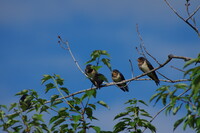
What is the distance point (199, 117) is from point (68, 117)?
1.30 m

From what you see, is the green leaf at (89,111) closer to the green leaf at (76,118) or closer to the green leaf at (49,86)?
the green leaf at (76,118)

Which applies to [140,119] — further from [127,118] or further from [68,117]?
[68,117]

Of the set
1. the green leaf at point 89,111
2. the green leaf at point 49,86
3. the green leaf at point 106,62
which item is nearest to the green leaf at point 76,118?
the green leaf at point 89,111

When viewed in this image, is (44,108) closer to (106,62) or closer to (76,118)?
(76,118)

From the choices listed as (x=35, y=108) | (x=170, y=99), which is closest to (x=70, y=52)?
(x=35, y=108)

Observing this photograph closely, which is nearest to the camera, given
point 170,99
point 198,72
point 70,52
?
point 198,72

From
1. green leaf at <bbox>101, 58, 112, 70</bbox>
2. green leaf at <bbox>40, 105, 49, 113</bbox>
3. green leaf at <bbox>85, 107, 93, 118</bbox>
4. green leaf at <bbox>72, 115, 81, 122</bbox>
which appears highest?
green leaf at <bbox>101, 58, 112, 70</bbox>

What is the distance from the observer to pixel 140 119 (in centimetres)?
421

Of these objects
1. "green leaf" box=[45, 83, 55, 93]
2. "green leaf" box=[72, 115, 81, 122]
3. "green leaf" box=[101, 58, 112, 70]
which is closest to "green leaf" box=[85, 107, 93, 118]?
"green leaf" box=[72, 115, 81, 122]

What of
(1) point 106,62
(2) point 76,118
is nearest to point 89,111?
(2) point 76,118

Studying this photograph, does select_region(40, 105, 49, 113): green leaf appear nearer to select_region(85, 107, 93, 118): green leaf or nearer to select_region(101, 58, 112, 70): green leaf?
select_region(85, 107, 93, 118): green leaf

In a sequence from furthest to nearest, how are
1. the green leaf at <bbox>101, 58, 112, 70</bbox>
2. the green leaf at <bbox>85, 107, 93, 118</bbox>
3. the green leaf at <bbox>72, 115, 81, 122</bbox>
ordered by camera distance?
the green leaf at <bbox>101, 58, 112, 70</bbox> → the green leaf at <bbox>85, 107, 93, 118</bbox> → the green leaf at <bbox>72, 115, 81, 122</bbox>

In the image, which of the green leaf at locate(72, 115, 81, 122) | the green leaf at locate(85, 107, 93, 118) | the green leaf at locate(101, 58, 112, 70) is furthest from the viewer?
the green leaf at locate(101, 58, 112, 70)

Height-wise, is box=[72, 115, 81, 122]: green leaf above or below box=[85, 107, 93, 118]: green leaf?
below
